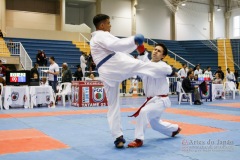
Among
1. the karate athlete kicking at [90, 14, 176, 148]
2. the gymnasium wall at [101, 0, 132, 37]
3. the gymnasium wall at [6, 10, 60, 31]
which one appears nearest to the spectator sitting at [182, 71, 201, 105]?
the karate athlete kicking at [90, 14, 176, 148]

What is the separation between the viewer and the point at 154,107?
4289 mm

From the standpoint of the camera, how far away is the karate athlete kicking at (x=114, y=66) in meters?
3.86

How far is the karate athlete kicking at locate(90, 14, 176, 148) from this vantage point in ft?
12.7

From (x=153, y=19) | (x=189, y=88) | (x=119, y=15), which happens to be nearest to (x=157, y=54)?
(x=189, y=88)

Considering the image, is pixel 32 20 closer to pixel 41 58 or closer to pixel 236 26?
pixel 41 58

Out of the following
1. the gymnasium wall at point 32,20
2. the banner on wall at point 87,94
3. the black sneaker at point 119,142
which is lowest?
the black sneaker at point 119,142

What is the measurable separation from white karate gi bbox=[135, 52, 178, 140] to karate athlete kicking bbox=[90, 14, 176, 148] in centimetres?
25

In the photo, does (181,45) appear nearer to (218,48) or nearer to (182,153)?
(218,48)

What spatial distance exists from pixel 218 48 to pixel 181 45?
360 centimetres

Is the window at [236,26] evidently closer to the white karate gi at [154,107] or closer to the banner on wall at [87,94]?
the banner on wall at [87,94]

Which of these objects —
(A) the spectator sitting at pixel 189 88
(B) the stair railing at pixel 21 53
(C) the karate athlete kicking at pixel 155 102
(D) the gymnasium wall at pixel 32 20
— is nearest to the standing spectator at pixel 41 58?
(B) the stair railing at pixel 21 53

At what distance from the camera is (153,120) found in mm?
4523

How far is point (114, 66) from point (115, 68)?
1.2 inches

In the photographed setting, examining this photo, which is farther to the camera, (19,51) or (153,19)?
(153,19)
